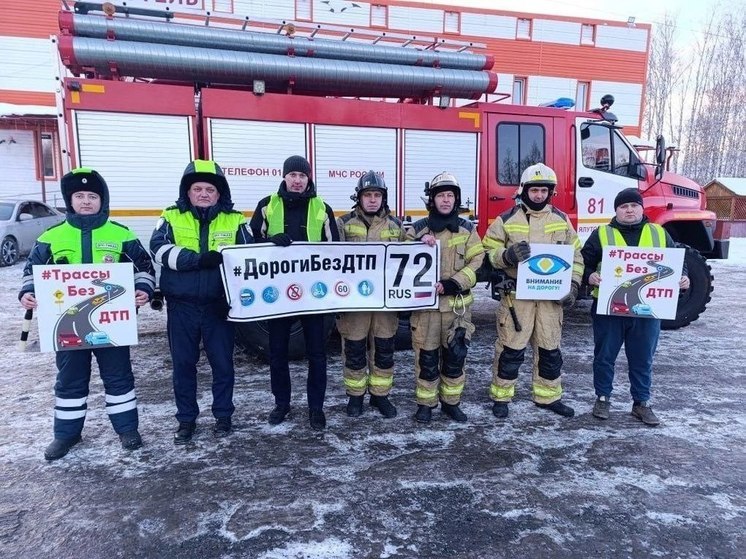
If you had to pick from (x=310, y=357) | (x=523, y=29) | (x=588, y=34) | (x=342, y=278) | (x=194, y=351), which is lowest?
(x=310, y=357)

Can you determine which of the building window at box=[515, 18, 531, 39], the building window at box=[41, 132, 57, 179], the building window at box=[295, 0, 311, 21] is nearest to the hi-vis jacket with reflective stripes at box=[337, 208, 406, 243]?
the building window at box=[41, 132, 57, 179]

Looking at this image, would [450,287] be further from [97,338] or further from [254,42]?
[254,42]

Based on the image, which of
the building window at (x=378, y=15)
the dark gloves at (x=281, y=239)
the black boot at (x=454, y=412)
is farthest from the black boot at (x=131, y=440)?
the building window at (x=378, y=15)

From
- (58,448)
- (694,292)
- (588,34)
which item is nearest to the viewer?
Result: (58,448)

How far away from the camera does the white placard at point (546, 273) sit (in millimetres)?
4031

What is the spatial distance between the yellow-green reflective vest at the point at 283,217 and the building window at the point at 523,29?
21495mm

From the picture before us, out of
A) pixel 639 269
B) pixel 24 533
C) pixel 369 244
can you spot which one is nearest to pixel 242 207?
pixel 369 244

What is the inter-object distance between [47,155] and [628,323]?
60.5 feet

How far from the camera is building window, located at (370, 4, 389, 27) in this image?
20016 millimetres

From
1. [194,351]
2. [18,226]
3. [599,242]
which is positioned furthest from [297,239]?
[18,226]

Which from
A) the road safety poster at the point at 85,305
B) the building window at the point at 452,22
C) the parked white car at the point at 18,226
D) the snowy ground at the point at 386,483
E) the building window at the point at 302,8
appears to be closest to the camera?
the snowy ground at the point at 386,483

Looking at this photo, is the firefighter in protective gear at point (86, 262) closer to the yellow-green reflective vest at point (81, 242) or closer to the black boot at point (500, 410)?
the yellow-green reflective vest at point (81, 242)

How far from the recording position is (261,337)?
5094mm

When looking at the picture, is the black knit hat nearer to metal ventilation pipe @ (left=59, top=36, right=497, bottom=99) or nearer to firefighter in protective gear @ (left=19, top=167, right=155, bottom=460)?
metal ventilation pipe @ (left=59, top=36, right=497, bottom=99)
